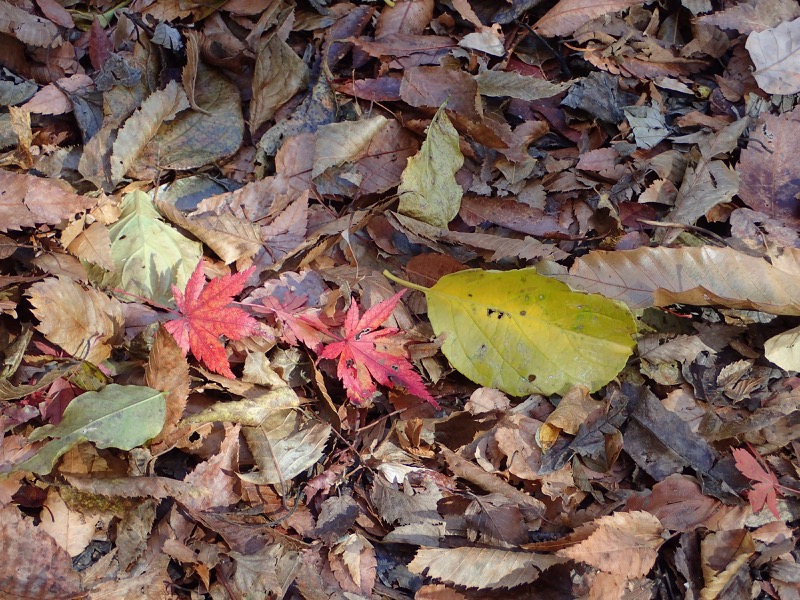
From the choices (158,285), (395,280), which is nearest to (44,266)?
(158,285)

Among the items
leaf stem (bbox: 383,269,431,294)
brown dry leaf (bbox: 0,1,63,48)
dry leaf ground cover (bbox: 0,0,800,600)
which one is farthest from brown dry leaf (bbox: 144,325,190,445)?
brown dry leaf (bbox: 0,1,63,48)

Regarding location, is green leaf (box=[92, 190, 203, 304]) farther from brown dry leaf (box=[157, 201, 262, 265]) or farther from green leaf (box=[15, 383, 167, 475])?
green leaf (box=[15, 383, 167, 475])

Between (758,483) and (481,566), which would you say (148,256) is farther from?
(758,483)

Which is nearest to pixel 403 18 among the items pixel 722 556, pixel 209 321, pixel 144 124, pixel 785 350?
pixel 144 124

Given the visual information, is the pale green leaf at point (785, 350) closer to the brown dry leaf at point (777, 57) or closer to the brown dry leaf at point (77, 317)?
the brown dry leaf at point (777, 57)

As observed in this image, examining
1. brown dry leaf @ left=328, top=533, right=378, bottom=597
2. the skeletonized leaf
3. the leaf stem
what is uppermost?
the skeletonized leaf

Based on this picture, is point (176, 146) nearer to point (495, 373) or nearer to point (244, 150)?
point (244, 150)

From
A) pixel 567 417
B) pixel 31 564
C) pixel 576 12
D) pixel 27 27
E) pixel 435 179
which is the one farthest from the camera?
pixel 576 12
